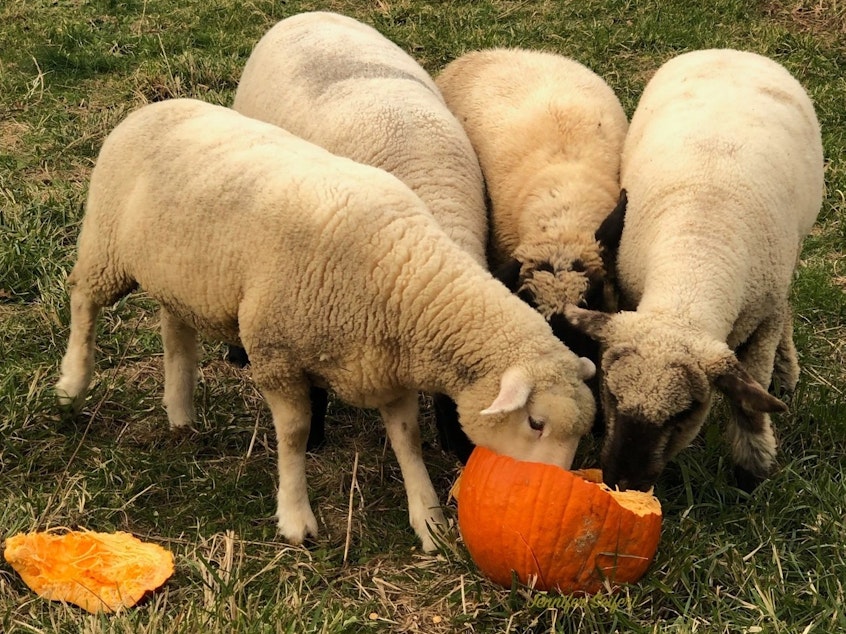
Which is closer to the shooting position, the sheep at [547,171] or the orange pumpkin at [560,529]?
the orange pumpkin at [560,529]

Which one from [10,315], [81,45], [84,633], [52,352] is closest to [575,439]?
[84,633]

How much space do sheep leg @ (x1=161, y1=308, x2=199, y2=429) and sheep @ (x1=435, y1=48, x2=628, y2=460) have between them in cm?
124

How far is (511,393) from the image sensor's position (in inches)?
127

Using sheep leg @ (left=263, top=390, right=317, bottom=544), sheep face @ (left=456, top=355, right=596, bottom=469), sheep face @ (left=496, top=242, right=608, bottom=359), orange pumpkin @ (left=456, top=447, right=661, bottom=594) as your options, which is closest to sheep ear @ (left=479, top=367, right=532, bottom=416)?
sheep face @ (left=456, top=355, right=596, bottom=469)

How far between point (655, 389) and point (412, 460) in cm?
110

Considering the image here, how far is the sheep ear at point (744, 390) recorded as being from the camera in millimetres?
3272

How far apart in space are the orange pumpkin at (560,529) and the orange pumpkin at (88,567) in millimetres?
1187

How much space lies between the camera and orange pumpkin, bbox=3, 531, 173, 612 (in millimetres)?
3318

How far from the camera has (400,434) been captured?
12.9 ft

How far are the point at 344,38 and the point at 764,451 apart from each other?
314 centimetres

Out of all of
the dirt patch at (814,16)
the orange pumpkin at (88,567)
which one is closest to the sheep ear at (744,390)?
the orange pumpkin at (88,567)

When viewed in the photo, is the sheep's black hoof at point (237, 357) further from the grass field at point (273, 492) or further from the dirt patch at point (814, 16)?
the dirt patch at point (814, 16)

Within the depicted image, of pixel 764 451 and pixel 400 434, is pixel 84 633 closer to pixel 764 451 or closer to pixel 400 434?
pixel 400 434

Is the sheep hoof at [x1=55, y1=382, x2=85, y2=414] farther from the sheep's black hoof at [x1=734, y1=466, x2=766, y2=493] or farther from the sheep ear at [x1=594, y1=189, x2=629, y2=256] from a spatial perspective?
the sheep's black hoof at [x1=734, y1=466, x2=766, y2=493]
